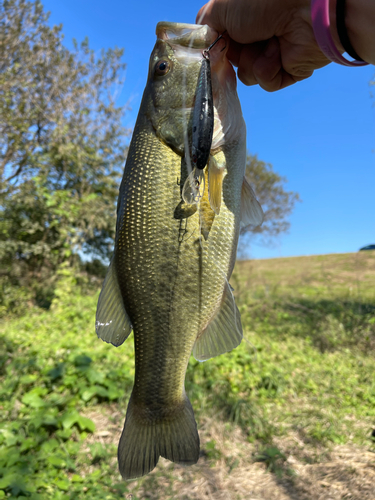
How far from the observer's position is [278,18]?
1.56 metres

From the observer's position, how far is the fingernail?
1.80m

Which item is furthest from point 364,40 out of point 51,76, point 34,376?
point 51,76

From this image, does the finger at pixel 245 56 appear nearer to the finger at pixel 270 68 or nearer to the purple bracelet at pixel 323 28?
the finger at pixel 270 68

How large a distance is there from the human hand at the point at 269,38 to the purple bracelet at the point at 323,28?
4 centimetres

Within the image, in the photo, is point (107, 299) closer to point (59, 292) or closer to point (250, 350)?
point (250, 350)

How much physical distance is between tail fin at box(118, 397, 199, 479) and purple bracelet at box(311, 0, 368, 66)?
1.59 meters

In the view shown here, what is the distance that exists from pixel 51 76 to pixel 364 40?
10.9 m

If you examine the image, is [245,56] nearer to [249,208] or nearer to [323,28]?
[323,28]

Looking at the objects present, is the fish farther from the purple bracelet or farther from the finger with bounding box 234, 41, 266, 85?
the finger with bounding box 234, 41, 266, 85

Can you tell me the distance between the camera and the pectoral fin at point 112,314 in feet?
4.23

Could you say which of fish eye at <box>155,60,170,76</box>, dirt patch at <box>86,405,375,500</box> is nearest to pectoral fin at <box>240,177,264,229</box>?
fish eye at <box>155,60,170,76</box>

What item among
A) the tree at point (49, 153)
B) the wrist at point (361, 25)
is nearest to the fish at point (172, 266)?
the wrist at point (361, 25)

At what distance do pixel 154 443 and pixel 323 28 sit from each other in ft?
5.76

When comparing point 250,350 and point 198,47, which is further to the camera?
point 250,350
